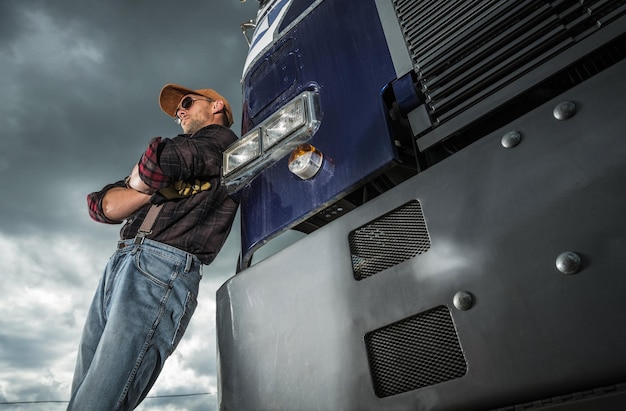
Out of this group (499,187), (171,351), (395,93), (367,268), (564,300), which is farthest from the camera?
(171,351)

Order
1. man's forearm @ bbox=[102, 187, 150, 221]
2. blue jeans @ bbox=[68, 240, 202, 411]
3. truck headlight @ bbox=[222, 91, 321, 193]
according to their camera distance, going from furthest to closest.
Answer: man's forearm @ bbox=[102, 187, 150, 221] < blue jeans @ bbox=[68, 240, 202, 411] < truck headlight @ bbox=[222, 91, 321, 193]

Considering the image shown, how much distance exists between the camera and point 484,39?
96 cm

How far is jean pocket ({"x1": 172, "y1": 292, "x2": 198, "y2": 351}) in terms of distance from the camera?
182 centimetres

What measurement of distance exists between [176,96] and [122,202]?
85 centimetres

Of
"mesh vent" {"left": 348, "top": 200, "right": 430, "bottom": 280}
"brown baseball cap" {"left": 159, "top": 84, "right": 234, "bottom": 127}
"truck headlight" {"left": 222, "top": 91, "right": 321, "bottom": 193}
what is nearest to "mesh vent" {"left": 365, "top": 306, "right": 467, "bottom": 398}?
"mesh vent" {"left": 348, "top": 200, "right": 430, "bottom": 280}

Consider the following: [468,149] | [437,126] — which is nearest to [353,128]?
[437,126]

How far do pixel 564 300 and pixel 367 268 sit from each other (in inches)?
16.4

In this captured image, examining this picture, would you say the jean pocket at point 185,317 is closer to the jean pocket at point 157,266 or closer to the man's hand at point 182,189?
the jean pocket at point 157,266

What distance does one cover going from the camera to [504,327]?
70 cm

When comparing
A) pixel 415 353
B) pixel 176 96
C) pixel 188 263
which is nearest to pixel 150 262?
pixel 188 263

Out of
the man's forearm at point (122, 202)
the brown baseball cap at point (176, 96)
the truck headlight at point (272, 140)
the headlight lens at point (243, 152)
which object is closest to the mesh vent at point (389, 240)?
the truck headlight at point (272, 140)

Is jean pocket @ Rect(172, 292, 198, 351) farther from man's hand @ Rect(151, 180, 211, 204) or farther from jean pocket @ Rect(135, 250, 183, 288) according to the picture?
man's hand @ Rect(151, 180, 211, 204)

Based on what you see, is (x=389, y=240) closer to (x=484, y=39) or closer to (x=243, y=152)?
(x=484, y=39)

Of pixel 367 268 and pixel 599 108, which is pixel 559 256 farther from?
pixel 367 268
